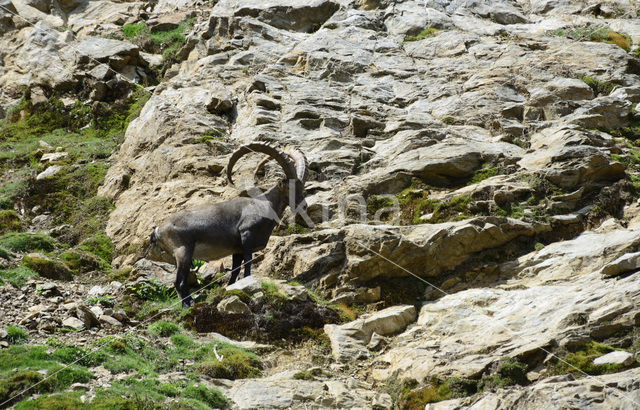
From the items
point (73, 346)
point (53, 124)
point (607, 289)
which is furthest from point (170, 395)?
point (53, 124)

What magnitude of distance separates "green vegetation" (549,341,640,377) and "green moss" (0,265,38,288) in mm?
9476

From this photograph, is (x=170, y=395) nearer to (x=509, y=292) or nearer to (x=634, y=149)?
(x=509, y=292)

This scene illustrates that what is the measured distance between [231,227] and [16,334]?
523 centimetres

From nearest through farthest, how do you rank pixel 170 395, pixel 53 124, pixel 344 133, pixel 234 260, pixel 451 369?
pixel 170 395 < pixel 451 369 < pixel 234 260 < pixel 344 133 < pixel 53 124

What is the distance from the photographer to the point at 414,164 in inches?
602

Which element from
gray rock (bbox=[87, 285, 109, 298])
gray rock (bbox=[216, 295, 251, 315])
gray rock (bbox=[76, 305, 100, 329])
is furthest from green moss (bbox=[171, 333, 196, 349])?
gray rock (bbox=[87, 285, 109, 298])

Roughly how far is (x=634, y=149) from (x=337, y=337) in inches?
419

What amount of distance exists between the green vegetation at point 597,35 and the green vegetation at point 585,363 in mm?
17302

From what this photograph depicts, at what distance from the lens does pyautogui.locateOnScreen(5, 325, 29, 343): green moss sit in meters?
8.78

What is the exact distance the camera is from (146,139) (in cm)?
1869

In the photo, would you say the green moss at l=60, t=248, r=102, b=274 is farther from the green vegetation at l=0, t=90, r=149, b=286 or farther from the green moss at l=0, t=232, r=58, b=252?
the green moss at l=0, t=232, r=58, b=252

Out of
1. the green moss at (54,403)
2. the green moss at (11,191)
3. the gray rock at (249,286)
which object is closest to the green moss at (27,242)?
the green moss at (11,191)

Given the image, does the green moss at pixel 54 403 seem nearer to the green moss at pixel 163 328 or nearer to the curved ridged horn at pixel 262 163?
the green moss at pixel 163 328

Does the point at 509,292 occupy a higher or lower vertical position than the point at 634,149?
lower
